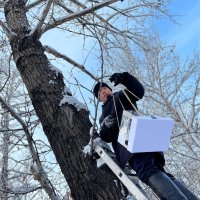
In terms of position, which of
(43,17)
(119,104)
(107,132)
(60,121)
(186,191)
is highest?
(43,17)

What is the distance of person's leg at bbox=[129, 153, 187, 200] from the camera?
244 cm

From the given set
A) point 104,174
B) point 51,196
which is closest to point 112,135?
point 104,174

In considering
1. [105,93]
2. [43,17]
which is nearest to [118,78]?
[105,93]

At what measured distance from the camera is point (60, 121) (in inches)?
112

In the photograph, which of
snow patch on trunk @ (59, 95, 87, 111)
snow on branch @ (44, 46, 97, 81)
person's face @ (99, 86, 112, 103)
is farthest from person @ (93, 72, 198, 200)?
snow on branch @ (44, 46, 97, 81)

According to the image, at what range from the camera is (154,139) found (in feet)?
8.63

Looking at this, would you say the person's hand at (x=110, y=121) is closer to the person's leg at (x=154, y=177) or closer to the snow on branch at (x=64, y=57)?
the person's leg at (x=154, y=177)

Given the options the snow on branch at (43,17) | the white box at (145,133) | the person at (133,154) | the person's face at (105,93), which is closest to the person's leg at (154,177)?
the person at (133,154)

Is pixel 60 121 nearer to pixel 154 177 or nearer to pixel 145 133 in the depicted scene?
pixel 145 133

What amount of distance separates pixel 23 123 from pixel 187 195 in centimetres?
143

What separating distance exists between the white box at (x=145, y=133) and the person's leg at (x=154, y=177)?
0.10m

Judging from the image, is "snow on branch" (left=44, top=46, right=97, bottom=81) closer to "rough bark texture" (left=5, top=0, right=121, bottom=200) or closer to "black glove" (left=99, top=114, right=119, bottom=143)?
"rough bark texture" (left=5, top=0, right=121, bottom=200)

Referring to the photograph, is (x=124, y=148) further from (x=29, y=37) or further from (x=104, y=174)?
(x=29, y=37)

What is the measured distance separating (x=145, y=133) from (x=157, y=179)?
32 centimetres
